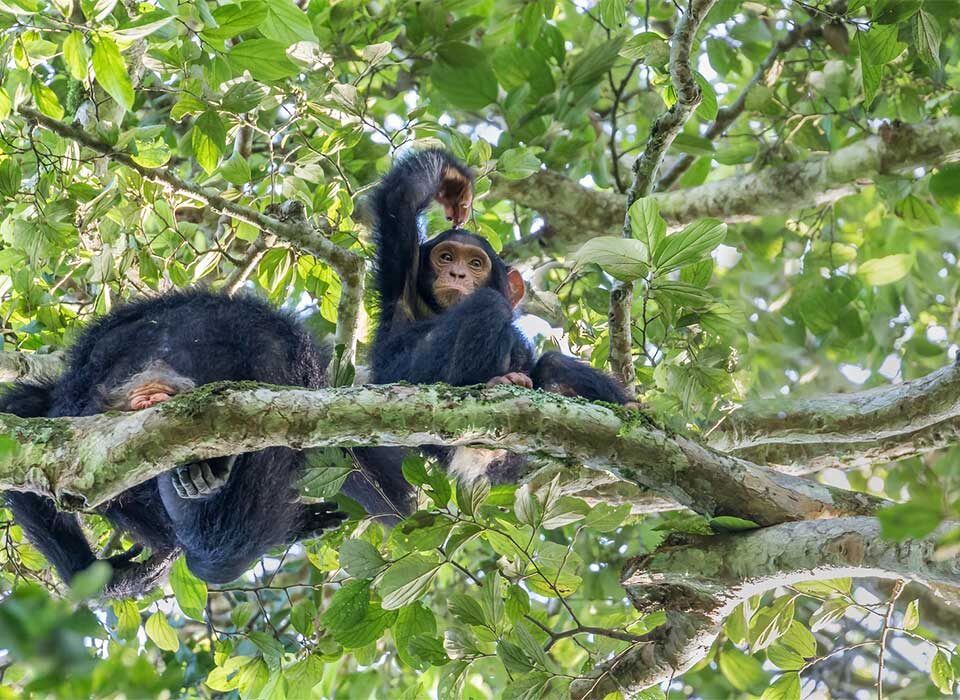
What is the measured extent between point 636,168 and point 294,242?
142 cm

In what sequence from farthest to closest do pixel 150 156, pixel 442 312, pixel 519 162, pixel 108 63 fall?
pixel 442 312 < pixel 519 162 < pixel 150 156 < pixel 108 63

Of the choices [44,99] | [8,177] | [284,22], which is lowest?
[8,177]

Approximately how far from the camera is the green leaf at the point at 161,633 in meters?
4.67

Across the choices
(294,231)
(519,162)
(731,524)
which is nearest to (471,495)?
(731,524)

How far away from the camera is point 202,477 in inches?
131

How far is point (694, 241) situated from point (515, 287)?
2.35m

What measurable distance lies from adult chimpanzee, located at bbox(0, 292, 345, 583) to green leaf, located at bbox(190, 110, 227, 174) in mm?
593

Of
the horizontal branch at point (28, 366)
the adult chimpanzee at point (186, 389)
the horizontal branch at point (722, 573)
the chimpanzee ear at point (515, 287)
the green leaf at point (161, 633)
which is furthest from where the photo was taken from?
the chimpanzee ear at point (515, 287)

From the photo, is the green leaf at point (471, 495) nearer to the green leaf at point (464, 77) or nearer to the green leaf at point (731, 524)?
the green leaf at point (731, 524)

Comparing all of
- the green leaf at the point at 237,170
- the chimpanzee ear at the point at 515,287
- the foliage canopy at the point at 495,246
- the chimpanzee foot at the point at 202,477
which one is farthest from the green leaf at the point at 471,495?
the chimpanzee ear at the point at 515,287

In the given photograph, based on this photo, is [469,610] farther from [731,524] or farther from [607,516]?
[731,524]

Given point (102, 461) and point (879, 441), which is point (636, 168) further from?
point (102, 461)

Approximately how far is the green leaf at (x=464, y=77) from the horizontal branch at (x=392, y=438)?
3.08 metres

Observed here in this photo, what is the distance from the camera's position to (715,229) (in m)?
3.37
